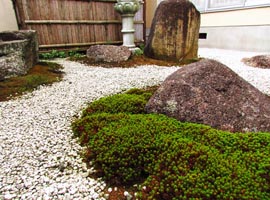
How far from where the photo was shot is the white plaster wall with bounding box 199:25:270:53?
24.9 ft

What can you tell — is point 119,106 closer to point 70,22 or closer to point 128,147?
point 128,147

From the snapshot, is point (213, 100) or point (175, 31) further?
point (175, 31)

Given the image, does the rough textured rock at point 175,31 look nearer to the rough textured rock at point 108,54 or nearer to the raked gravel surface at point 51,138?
the rough textured rock at point 108,54

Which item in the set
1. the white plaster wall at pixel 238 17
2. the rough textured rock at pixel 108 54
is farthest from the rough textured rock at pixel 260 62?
the rough textured rock at pixel 108 54

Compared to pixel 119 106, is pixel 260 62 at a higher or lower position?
lower

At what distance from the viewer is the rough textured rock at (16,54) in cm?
405

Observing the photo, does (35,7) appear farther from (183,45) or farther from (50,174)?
(50,174)

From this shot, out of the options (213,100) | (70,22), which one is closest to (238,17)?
(70,22)

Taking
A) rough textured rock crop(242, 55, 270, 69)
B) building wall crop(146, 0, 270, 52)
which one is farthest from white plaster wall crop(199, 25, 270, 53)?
rough textured rock crop(242, 55, 270, 69)

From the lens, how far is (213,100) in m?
2.52

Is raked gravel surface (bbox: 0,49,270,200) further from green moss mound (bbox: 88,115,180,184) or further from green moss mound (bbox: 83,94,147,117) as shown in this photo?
green moss mound (bbox: 83,94,147,117)

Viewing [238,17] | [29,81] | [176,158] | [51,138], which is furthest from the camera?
[238,17]

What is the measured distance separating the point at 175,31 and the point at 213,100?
3.72 meters

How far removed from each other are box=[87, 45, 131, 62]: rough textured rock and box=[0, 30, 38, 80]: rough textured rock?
172cm
